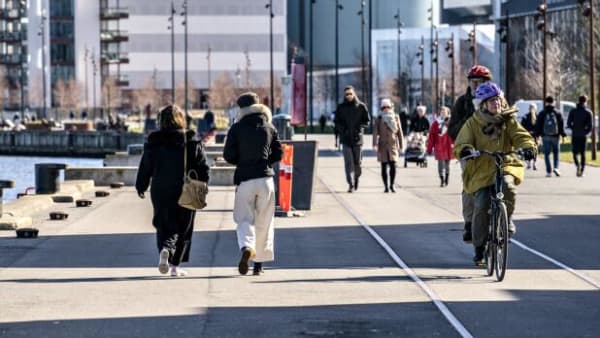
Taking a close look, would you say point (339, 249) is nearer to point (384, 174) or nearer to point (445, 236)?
point (445, 236)

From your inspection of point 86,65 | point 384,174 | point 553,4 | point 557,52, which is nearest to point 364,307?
point 384,174

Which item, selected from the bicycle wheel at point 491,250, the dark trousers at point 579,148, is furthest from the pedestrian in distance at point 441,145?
the bicycle wheel at point 491,250

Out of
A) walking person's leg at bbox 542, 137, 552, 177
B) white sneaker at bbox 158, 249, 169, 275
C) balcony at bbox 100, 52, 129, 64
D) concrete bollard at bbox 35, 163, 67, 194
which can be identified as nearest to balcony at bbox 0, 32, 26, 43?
balcony at bbox 100, 52, 129, 64

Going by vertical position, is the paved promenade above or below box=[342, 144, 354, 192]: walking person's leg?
below

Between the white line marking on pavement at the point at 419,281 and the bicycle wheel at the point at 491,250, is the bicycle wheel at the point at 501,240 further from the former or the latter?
the white line marking on pavement at the point at 419,281

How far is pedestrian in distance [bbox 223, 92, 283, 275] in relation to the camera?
14805 mm

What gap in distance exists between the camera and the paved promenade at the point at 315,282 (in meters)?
11.4

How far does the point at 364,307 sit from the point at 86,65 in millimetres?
133032

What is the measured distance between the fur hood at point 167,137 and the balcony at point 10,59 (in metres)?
141

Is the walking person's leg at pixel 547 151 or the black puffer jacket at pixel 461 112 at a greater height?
the black puffer jacket at pixel 461 112

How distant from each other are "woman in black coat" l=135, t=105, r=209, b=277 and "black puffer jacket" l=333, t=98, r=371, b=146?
13982 mm

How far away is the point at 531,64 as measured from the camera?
10025 centimetres

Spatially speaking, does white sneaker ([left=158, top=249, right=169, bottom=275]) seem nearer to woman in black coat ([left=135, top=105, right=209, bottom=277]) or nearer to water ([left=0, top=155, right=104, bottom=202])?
woman in black coat ([left=135, top=105, right=209, bottom=277])

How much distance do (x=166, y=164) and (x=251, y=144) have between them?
32.7 inches
